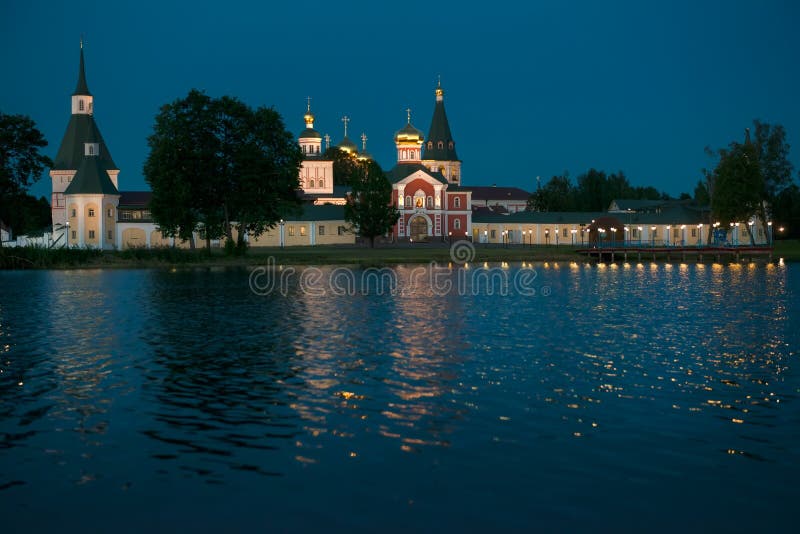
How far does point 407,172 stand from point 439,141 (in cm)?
1166

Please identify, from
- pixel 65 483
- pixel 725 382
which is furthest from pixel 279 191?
pixel 65 483

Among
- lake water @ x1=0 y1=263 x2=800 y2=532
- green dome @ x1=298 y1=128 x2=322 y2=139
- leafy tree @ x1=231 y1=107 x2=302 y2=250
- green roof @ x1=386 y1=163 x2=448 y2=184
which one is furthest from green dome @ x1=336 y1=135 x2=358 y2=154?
lake water @ x1=0 y1=263 x2=800 y2=532

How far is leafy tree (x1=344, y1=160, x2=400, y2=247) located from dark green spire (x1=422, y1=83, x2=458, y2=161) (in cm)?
2859

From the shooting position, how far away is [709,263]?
297ft

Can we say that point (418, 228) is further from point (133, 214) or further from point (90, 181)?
point (90, 181)

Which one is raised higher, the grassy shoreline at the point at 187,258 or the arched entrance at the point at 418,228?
the arched entrance at the point at 418,228

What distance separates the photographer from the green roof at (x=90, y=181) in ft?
358

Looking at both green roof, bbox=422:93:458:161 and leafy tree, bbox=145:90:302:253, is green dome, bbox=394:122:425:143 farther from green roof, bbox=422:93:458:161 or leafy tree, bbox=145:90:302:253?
leafy tree, bbox=145:90:302:253

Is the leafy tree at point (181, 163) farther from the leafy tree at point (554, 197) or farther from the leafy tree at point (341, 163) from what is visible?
the leafy tree at point (554, 197)

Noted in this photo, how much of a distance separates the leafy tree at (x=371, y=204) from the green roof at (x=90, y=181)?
30.2 meters

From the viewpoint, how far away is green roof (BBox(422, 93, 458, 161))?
442 ft

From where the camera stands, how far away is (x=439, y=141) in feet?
445

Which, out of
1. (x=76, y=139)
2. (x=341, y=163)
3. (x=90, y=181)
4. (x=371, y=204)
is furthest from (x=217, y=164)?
(x=341, y=163)

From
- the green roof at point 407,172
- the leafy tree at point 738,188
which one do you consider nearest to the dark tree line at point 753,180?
the leafy tree at point 738,188
